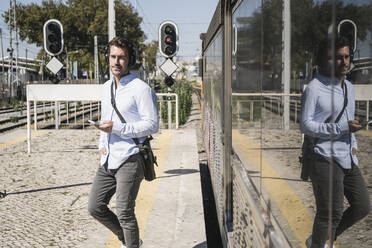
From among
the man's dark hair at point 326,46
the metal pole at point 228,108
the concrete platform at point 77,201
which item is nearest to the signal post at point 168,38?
the concrete platform at point 77,201

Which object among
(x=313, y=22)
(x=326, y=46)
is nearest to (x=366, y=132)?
(x=326, y=46)

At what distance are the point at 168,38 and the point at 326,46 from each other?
35.3ft

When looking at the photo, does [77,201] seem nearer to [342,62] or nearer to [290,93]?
[290,93]

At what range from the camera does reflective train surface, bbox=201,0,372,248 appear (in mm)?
904

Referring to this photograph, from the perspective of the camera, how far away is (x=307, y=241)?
1.20m

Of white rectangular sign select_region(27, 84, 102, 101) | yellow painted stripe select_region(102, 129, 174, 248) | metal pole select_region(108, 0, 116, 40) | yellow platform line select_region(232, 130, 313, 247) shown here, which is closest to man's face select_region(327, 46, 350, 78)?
yellow platform line select_region(232, 130, 313, 247)

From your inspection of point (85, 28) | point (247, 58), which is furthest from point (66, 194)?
point (85, 28)

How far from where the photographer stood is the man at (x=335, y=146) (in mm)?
946

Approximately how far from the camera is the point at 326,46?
3.34 feet

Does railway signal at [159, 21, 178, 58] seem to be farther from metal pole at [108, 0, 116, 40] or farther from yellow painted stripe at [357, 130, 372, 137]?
yellow painted stripe at [357, 130, 372, 137]

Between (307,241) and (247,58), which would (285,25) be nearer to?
(307,241)

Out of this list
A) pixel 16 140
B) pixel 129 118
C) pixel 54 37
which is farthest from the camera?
pixel 16 140

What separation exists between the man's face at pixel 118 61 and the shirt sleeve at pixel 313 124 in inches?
84.2

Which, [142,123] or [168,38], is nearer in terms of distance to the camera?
[142,123]
